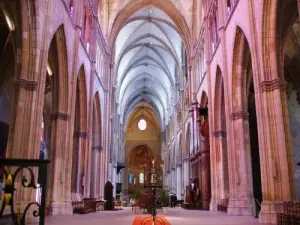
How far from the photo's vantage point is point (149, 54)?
41125 mm

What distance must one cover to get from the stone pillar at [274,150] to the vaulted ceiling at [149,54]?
67.1 ft

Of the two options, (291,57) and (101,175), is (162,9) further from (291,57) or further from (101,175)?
(101,175)

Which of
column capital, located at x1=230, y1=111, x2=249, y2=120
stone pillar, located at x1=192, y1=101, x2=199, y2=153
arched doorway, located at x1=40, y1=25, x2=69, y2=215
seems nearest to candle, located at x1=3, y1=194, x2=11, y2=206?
arched doorway, located at x1=40, y1=25, x2=69, y2=215

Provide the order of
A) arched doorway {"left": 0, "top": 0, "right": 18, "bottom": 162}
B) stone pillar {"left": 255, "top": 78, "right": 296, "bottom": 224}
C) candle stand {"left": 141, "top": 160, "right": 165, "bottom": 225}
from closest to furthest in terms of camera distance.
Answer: candle stand {"left": 141, "top": 160, "right": 165, "bottom": 225}
stone pillar {"left": 255, "top": 78, "right": 296, "bottom": 224}
arched doorway {"left": 0, "top": 0, "right": 18, "bottom": 162}

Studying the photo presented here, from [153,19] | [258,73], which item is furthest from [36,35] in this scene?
[153,19]

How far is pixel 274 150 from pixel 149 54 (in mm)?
31632

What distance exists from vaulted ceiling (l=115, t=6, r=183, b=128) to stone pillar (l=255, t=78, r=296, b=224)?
20.4m

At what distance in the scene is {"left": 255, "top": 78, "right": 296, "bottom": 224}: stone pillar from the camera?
10570 mm

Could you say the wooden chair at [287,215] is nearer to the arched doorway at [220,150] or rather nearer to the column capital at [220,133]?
the arched doorway at [220,150]

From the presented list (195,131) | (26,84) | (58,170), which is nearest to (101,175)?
(195,131)

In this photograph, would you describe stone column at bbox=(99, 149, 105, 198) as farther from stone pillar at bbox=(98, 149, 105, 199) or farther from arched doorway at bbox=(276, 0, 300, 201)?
arched doorway at bbox=(276, 0, 300, 201)

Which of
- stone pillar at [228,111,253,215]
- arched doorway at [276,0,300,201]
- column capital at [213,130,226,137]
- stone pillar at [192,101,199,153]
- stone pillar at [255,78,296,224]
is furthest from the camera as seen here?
stone pillar at [192,101,199,153]

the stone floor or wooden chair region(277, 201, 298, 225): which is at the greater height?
wooden chair region(277, 201, 298, 225)

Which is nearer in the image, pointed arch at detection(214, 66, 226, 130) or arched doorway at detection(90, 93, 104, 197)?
pointed arch at detection(214, 66, 226, 130)
